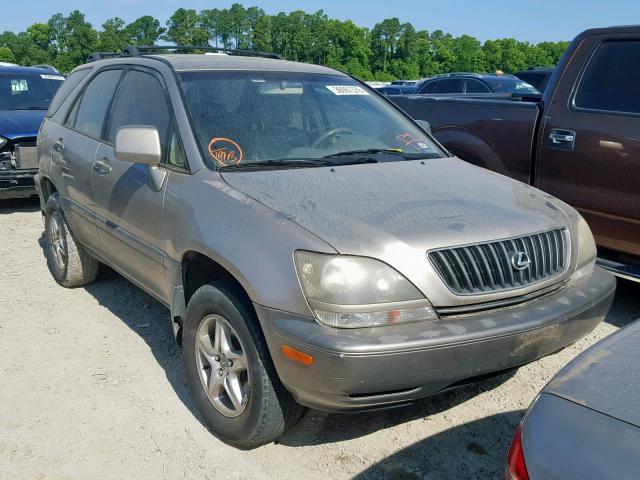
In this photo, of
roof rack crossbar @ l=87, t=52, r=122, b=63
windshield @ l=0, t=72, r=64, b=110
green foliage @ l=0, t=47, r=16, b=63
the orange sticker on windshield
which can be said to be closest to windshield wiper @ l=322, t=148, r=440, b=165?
the orange sticker on windshield

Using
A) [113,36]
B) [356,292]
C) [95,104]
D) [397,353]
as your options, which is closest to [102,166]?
[95,104]

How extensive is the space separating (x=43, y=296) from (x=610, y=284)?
3.93 metres

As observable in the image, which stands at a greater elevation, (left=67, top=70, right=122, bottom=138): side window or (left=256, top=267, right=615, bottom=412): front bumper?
(left=67, top=70, right=122, bottom=138): side window

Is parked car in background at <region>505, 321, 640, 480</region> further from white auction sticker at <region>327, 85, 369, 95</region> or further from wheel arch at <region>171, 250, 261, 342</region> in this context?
white auction sticker at <region>327, 85, 369, 95</region>

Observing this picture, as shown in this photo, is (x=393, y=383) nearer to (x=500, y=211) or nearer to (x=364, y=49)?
(x=500, y=211)

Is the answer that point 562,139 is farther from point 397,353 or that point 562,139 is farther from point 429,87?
point 429,87

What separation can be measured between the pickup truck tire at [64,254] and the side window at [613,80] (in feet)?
12.4

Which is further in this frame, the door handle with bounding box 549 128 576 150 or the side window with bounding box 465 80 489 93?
the side window with bounding box 465 80 489 93

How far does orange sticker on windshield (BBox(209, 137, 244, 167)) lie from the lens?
3.41 meters

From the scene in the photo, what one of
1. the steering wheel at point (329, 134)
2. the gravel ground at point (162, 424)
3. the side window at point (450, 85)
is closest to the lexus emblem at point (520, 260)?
the gravel ground at point (162, 424)

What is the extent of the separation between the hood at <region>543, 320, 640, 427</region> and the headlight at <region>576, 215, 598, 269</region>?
46.0 inches

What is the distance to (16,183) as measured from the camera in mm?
7660

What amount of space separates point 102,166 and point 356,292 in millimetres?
2225

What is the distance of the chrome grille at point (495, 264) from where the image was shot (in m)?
2.74
